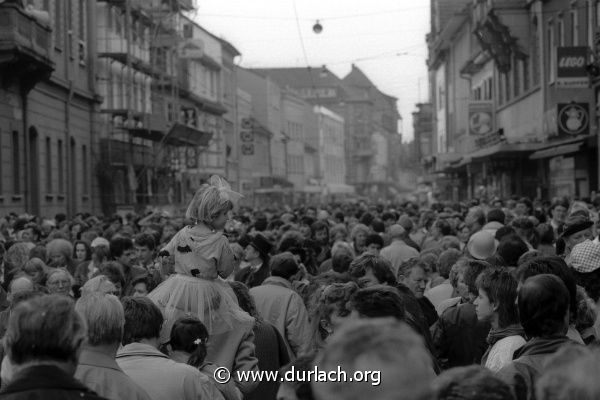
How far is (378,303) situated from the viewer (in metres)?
6.08

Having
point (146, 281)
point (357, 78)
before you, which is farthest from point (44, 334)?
point (357, 78)

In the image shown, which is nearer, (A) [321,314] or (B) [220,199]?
(A) [321,314]

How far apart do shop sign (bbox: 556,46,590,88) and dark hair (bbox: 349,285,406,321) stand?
23.7 m

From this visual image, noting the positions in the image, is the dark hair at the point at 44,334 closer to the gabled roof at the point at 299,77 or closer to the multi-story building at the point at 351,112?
the multi-story building at the point at 351,112

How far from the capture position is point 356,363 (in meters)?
2.96

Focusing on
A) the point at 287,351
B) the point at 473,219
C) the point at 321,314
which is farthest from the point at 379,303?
the point at 473,219

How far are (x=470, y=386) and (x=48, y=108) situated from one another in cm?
3292

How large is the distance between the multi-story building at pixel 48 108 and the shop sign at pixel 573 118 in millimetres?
12124

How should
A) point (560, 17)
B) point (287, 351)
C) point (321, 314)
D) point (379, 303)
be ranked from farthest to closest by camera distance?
point (560, 17) < point (287, 351) < point (321, 314) < point (379, 303)

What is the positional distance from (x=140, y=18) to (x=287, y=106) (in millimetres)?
63099

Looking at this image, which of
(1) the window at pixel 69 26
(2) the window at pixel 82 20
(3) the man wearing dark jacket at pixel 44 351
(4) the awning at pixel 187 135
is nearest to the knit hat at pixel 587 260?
(3) the man wearing dark jacket at pixel 44 351

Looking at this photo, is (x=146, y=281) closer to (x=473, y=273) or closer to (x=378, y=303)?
(x=473, y=273)

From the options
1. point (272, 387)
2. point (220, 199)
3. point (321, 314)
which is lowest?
point (272, 387)

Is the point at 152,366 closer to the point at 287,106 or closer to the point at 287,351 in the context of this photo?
the point at 287,351
